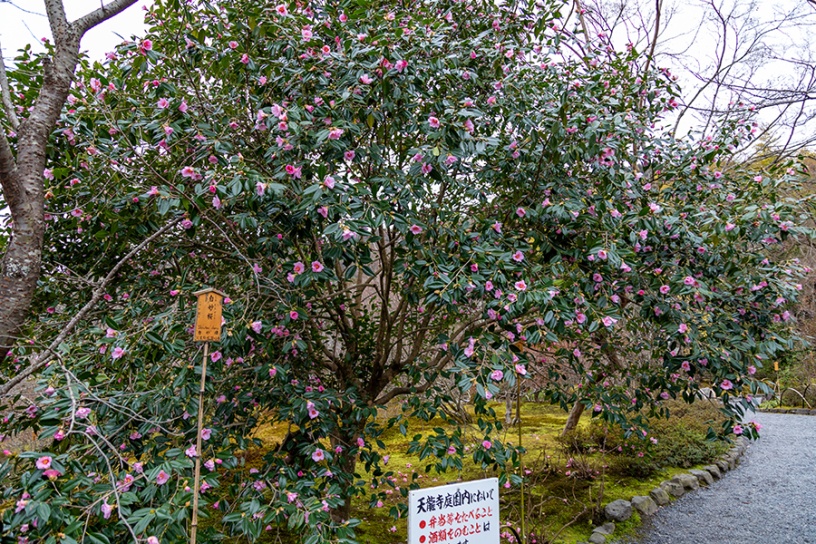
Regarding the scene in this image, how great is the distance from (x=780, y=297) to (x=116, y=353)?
2408 millimetres

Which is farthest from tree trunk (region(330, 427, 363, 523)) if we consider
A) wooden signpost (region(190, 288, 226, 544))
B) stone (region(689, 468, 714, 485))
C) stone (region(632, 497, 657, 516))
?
stone (region(689, 468, 714, 485))

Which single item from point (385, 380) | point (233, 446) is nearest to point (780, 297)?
point (385, 380)

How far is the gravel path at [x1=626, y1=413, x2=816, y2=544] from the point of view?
10.6ft

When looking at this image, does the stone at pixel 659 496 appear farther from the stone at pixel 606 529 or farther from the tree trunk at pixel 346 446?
the tree trunk at pixel 346 446

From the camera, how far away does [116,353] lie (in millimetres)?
1562

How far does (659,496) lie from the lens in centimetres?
372

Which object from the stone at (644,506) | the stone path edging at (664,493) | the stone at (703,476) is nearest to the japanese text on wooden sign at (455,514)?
the stone path edging at (664,493)

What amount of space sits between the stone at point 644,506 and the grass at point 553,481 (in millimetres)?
110

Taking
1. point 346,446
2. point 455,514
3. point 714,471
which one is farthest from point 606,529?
point 714,471

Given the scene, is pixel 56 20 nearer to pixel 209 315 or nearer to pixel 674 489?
pixel 209 315

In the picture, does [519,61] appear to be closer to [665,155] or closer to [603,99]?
[603,99]

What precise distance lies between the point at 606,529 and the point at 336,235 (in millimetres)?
2693

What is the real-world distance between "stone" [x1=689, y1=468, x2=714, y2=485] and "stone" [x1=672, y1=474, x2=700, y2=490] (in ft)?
0.35

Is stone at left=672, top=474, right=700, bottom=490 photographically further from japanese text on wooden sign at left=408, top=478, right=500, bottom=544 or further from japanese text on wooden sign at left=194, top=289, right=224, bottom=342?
japanese text on wooden sign at left=194, top=289, right=224, bottom=342
